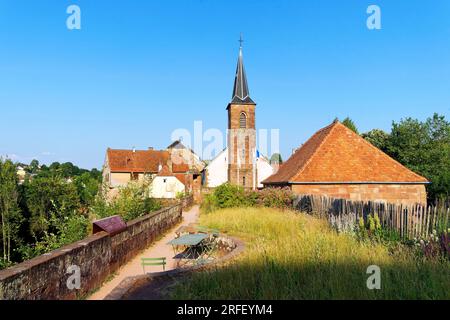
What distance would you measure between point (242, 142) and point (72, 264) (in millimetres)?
34393

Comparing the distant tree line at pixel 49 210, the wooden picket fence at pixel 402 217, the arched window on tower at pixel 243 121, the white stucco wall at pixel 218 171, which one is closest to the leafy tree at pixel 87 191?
the distant tree line at pixel 49 210

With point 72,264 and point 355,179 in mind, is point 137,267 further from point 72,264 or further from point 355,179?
point 355,179

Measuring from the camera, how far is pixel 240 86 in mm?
40438

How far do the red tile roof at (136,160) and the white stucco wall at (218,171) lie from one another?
1441 cm

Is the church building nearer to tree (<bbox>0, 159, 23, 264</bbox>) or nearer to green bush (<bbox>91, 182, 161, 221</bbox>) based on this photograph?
tree (<bbox>0, 159, 23, 264</bbox>)

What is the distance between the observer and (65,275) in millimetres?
5449

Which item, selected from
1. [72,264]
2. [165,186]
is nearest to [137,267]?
A: [72,264]

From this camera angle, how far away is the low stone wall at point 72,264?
4277 millimetres

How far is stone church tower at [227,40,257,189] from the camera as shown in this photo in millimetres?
39250
